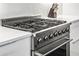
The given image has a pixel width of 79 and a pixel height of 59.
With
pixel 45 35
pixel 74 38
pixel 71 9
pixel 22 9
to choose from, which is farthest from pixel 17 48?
pixel 71 9

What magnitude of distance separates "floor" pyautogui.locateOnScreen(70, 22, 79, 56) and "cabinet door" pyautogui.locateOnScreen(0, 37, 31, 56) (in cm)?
100

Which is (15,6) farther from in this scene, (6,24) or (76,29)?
(76,29)

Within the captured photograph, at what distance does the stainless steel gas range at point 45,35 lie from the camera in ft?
4.45

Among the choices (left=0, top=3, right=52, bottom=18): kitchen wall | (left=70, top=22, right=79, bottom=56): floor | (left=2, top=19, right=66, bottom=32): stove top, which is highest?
(left=0, top=3, right=52, bottom=18): kitchen wall

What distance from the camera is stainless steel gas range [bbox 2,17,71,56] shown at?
53.4 inches

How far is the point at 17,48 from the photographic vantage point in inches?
47.3

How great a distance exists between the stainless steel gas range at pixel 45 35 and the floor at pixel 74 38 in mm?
146

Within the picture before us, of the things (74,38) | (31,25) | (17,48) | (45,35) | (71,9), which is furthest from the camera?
(71,9)

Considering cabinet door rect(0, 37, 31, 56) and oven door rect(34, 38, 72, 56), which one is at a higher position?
cabinet door rect(0, 37, 31, 56)

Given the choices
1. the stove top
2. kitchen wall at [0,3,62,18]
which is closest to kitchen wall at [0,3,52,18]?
kitchen wall at [0,3,62,18]

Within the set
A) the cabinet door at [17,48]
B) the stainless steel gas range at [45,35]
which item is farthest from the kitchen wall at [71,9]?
the cabinet door at [17,48]

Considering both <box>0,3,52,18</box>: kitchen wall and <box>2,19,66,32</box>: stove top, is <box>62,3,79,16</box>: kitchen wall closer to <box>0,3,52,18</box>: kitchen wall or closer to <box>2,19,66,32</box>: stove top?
<box>0,3,52,18</box>: kitchen wall

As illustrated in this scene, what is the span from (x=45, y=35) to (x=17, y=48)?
15.4 inches

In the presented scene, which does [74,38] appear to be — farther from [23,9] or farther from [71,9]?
[23,9]
